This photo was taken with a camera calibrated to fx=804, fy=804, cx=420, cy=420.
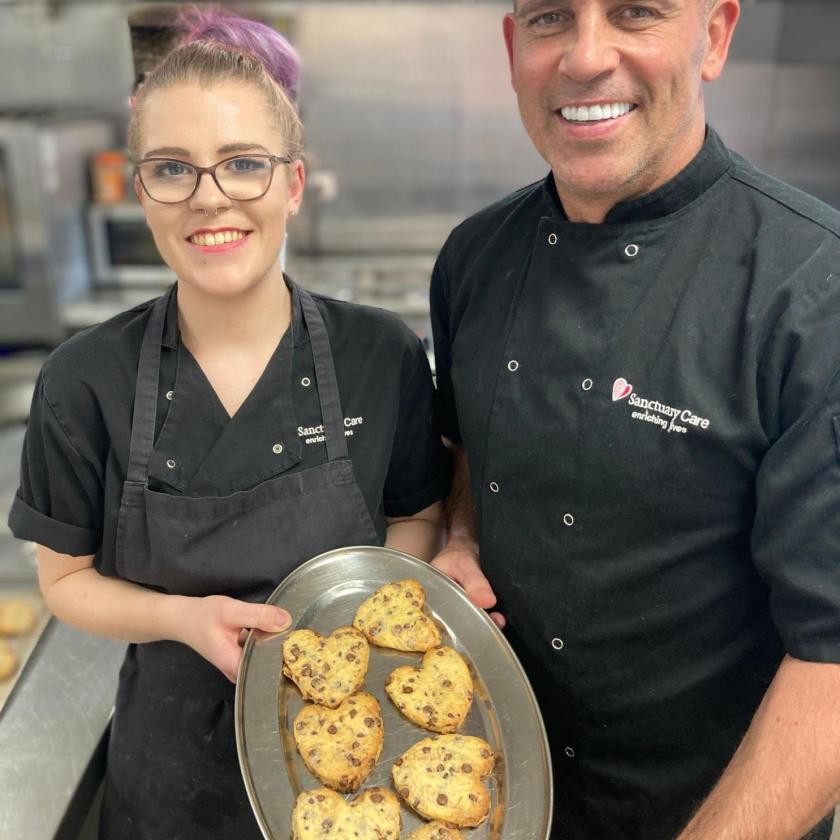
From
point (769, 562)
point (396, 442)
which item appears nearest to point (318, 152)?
point (396, 442)

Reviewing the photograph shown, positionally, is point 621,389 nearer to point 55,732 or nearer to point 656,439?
point 656,439

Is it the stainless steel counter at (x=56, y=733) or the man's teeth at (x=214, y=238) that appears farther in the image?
the stainless steel counter at (x=56, y=733)

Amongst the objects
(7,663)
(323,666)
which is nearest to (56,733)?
(7,663)

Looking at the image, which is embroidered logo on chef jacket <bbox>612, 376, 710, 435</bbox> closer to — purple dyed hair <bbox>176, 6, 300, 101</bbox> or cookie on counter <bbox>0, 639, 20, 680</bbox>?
purple dyed hair <bbox>176, 6, 300, 101</bbox>

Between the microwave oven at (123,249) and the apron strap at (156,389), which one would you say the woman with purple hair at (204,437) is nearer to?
the apron strap at (156,389)

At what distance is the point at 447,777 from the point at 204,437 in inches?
23.8

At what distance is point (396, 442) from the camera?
1.38 meters

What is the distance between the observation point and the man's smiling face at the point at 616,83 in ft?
3.45

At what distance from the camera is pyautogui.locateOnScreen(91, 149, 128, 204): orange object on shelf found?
11.0ft

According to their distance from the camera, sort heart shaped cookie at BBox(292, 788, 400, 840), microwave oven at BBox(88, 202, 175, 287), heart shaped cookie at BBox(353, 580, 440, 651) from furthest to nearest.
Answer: microwave oven at BBox(88, 202, 175, 287) → heart shaped cookie at BBox(353, 580, 440, 651) → heart shaped cookie at BBox(292, 788, 400, 840)

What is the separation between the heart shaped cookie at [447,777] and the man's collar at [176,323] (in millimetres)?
652

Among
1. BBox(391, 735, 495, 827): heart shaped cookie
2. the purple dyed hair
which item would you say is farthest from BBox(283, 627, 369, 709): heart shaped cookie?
the purple dyed hair

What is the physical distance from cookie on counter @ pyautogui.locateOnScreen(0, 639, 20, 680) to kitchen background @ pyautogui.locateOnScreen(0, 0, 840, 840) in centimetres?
148

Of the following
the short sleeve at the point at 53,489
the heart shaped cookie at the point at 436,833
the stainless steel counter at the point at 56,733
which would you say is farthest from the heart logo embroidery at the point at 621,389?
the stainless steel counter at the point at 56,733
